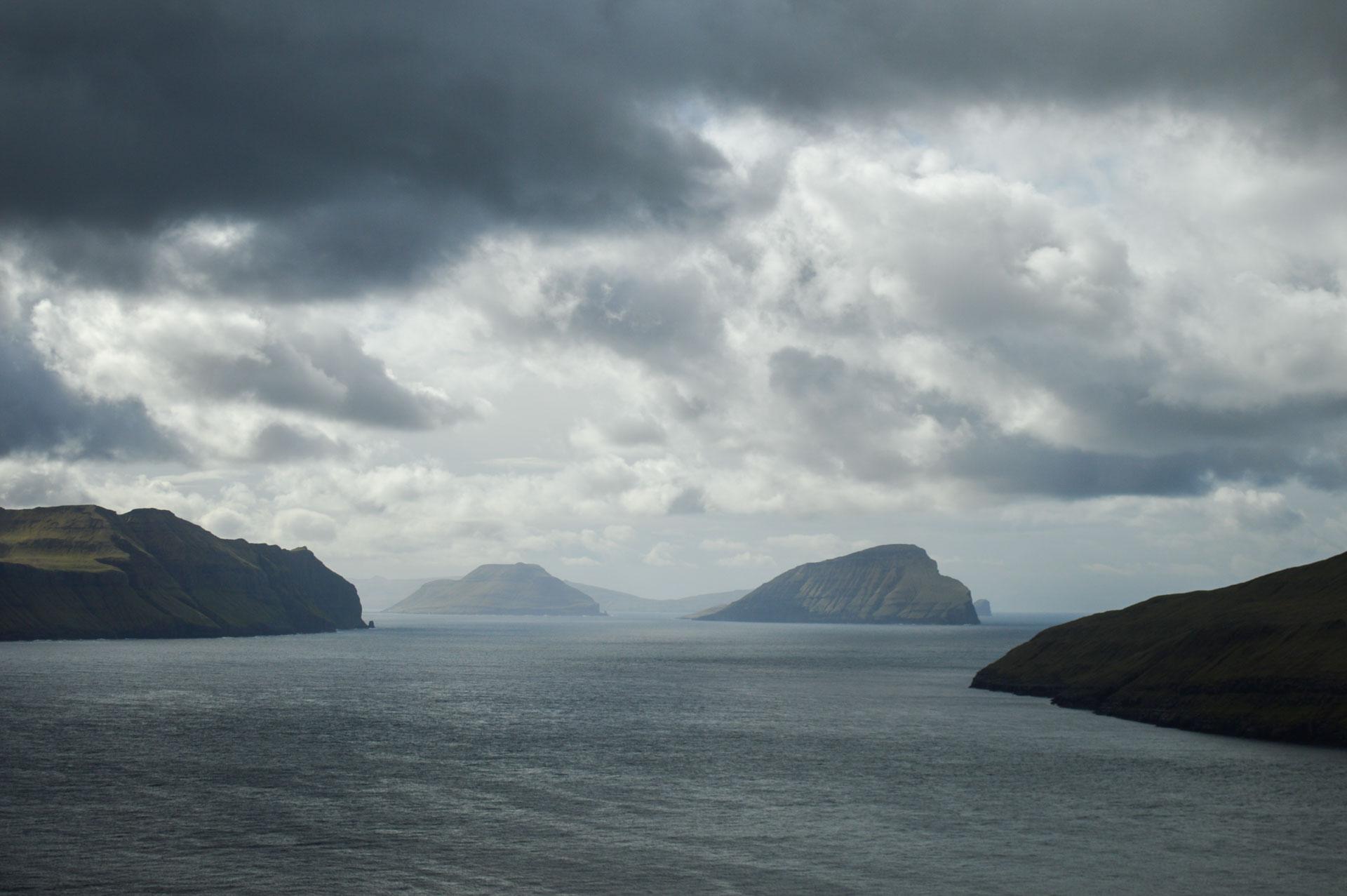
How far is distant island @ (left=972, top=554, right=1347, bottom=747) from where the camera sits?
380ft

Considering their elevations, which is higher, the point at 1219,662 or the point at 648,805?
the point at 1219,662

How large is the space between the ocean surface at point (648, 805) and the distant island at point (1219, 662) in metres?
6.28

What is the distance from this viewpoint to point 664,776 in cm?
9531

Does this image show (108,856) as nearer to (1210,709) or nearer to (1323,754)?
(1323,754)

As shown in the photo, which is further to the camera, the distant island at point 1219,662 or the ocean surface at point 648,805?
the distant island at point 1219,662

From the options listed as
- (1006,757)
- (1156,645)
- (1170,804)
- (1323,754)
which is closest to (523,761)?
(1006,757)

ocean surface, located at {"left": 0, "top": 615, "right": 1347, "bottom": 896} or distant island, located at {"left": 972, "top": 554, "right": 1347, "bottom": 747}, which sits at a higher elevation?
distant island, located at {"left": 972, "top": 554, "right": 1347, "bottom": 747}

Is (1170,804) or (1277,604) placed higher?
(1277,604)

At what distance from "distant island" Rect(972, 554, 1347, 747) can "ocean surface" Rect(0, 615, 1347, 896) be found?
628cm

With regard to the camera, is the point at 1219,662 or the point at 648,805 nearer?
the point at 648,805

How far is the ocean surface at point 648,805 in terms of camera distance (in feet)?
203

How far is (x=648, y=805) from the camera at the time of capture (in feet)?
270

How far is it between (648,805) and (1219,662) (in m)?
87.5

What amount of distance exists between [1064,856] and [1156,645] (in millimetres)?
96912
